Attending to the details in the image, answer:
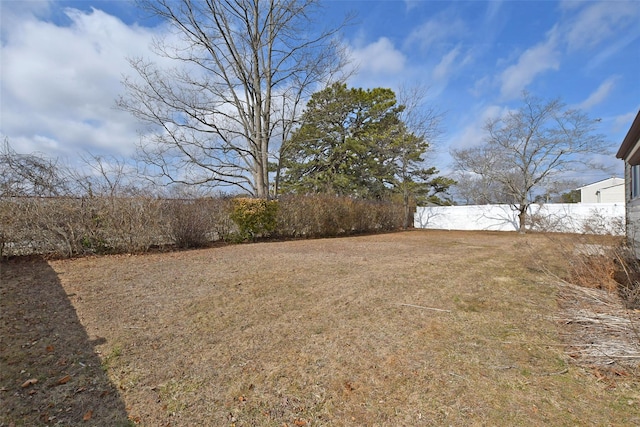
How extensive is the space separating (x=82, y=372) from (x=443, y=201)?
25.1 metres

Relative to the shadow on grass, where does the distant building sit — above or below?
above

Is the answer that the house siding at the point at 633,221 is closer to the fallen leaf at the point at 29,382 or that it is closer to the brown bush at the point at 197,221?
the fallen leaf at the point at 29,382

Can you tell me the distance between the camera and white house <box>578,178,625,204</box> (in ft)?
80.7

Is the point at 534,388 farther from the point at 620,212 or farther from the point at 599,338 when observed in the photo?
the point at 620,212

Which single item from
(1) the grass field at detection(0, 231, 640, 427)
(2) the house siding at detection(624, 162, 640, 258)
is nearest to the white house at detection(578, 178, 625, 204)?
(2) the house siding at detection(624, 162, 640, 258)

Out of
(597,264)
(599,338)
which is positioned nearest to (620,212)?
(597,264)

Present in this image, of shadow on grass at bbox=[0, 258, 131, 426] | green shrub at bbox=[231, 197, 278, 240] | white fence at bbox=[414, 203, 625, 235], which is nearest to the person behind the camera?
shadow on grass at bbox=[0, 258, 131, 426]

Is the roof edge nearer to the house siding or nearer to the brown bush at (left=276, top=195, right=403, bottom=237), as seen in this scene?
the house siding

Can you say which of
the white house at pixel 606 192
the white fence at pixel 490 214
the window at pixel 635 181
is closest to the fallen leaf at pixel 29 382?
the window at pixel 635 181

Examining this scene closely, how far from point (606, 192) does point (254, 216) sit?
104 feet

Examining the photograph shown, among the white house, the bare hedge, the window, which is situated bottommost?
the bare hedge

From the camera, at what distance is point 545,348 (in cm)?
258

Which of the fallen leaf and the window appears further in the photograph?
the window

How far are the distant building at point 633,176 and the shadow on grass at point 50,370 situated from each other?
7.33 m
